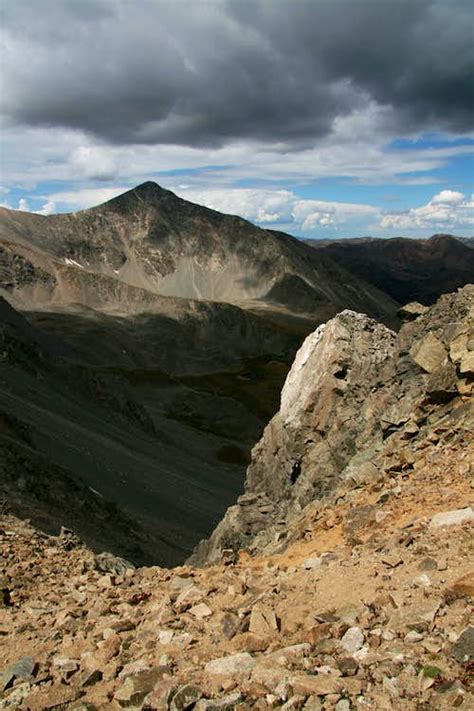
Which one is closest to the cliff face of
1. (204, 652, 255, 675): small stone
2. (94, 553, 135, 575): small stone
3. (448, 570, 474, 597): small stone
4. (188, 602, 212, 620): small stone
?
(94, 553, 135, 575): small stone

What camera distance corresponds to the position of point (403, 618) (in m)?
10.2

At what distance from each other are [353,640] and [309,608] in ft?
5.52

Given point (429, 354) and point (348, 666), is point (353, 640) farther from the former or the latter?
point (429, 354)

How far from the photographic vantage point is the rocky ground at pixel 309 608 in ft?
29.9

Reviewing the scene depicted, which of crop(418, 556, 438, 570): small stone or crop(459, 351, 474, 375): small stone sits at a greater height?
crop(459, 351, 474, 375): small stone

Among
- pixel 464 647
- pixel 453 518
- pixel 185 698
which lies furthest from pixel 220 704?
pixel 453 518

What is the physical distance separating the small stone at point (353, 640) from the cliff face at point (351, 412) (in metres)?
8.26

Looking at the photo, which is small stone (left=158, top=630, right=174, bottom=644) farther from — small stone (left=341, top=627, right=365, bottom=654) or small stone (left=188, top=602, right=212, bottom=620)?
small stone (left=341, top=627, right=365, bottom=654)

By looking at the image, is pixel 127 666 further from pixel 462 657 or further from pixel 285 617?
pixel 462 657

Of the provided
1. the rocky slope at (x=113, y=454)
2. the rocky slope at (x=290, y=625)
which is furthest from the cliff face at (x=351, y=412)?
the rocky slope at (x=113, y=454)

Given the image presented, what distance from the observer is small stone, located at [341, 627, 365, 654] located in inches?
383

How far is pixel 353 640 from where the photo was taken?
9883mm

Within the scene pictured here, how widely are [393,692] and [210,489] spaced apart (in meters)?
57.3

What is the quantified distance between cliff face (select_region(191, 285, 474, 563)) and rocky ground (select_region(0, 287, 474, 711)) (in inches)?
6.2
